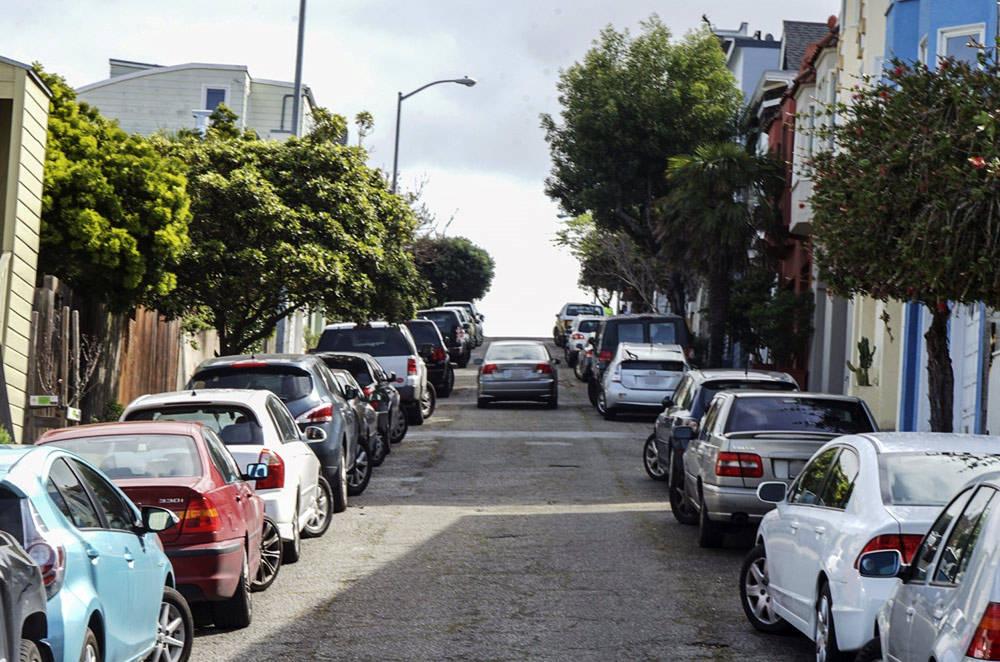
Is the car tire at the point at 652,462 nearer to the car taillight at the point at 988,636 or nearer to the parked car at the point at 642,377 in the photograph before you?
the parked car at the point at 642,377

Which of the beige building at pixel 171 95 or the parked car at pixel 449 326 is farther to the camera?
the beige building at pixel 171 95

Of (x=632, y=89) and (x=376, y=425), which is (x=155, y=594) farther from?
(x=632, y=89)

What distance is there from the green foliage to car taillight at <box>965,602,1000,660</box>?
1606 cm

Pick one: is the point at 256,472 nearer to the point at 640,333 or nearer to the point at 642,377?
the point at 642,377

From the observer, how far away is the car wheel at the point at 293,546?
12.6 m

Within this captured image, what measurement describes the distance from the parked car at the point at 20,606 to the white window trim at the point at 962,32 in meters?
19.6

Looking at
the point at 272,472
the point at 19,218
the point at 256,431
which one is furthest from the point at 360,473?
the point at 272,472

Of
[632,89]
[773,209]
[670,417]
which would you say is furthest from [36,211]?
[632,89]

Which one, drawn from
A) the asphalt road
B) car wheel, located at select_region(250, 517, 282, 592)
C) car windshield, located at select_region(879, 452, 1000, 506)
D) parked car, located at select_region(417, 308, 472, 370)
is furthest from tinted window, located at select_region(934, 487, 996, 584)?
parked car, located at select_region(417, 308, 472, 370)

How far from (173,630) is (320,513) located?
20.5 ft

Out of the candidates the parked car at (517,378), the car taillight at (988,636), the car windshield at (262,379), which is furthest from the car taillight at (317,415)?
the parked car at (517,378)

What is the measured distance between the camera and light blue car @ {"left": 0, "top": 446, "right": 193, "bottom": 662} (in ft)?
20.5

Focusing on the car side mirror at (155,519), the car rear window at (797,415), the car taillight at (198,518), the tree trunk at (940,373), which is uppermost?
the tree trunk at (940,373)

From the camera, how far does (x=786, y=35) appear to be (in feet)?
161
